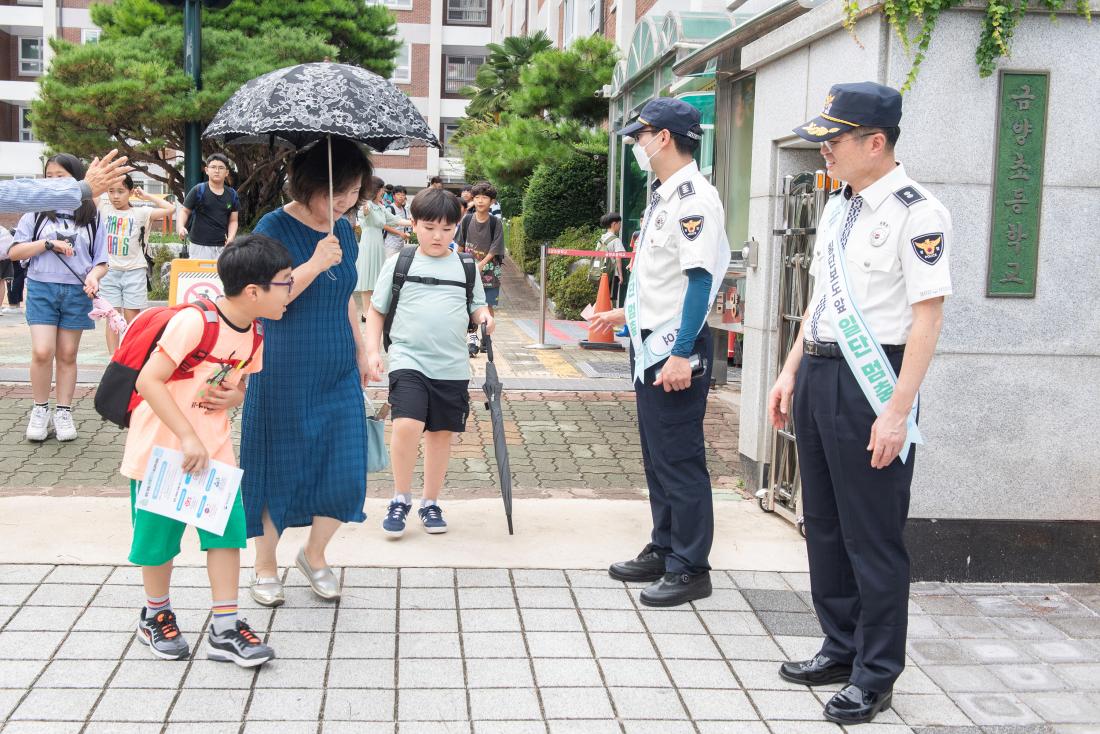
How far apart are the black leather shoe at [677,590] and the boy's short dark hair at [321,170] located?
6.63ft

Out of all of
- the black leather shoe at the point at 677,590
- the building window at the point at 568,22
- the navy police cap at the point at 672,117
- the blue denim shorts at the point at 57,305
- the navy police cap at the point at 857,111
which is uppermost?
the building window at the point at 568,22

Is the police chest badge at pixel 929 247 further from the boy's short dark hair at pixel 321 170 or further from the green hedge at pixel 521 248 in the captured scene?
the green hedge at pixel 521 248

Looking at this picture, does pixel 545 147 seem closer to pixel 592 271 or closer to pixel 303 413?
pixel 592 271

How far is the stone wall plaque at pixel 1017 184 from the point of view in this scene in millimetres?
4742

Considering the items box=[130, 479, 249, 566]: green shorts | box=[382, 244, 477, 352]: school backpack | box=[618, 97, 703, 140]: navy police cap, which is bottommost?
box=[130, 479, 249, 566]: green shorts

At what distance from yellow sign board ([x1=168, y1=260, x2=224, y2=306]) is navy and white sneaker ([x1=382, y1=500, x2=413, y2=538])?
141 inches

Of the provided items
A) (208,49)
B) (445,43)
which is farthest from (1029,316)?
(445,43)

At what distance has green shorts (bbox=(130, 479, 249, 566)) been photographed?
366 centimetres

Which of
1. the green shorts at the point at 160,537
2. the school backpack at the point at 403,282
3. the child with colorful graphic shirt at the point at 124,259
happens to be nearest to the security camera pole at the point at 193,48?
the child with colorful graphic shirt at the point at 124,259

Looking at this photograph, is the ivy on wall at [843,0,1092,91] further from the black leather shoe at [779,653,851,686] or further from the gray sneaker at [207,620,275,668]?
the gray sneaker at [207,620,275,668]

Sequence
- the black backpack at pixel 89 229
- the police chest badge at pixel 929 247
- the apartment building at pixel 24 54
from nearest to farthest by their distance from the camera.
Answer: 1. the police chest badge at pixel 929 247
2. the black backpack at pixel 89 229
3. the apartment building at pixel 24 54

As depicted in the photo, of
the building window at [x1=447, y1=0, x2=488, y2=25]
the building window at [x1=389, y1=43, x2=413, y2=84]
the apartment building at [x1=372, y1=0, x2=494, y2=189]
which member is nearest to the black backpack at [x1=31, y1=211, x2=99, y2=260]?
the apartment building at [x1=372, y1=0, x2=494, y2=189]

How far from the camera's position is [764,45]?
6004 mm

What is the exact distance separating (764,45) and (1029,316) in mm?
2136
